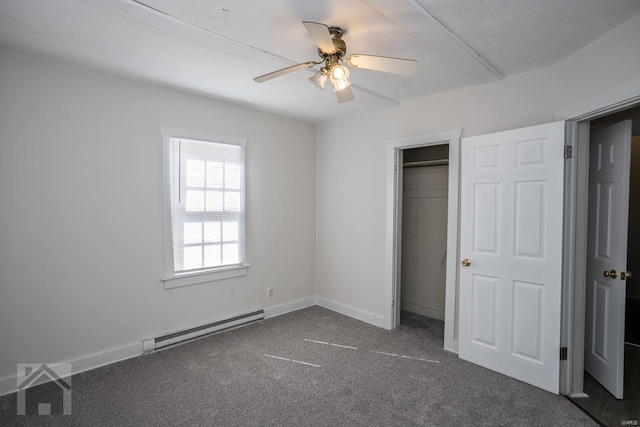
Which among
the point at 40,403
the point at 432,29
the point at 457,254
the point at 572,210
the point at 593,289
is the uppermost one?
the point at 432,29

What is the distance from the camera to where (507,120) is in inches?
109

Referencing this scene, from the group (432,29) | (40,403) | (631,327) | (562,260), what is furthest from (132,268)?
(631,327)

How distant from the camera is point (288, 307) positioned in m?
4.20

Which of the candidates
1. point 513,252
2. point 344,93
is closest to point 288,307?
point 513,252

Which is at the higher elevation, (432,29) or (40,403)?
(432,29)

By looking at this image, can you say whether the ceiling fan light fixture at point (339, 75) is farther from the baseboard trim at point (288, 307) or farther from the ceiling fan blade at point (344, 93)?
the baseboard trim at point (288, 307)

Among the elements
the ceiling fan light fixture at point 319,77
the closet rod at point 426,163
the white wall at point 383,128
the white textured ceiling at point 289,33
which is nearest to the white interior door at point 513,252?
the white wall at point 383,128

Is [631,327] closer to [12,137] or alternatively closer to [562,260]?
[562,260]

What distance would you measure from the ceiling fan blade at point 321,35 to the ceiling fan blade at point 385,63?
0.47 feet

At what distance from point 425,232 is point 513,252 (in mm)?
1512

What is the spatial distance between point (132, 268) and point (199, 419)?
5.01 ft

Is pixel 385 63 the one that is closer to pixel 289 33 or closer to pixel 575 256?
pixel 289 33

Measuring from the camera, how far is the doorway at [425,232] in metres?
3.96

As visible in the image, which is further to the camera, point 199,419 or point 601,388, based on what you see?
point 601,388
